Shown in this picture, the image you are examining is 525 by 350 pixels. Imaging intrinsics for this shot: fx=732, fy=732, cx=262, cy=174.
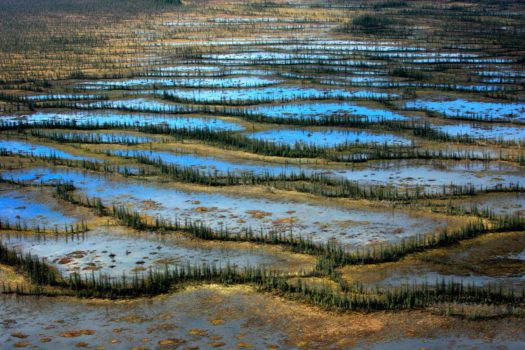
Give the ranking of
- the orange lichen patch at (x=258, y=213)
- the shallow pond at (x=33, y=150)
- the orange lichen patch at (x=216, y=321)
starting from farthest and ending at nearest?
the shallow pond at (x=33, y=150)
the orange lichen patch at (x=258, y=213)
the orange lichen patch at (x=216, y=321)

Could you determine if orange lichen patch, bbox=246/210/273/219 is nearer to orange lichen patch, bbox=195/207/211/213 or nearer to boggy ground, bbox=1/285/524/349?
orange lichen patch, bbox=195/207/211/213

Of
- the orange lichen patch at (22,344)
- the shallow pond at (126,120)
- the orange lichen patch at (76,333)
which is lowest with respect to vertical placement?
the orange lichen patch at (22,344)

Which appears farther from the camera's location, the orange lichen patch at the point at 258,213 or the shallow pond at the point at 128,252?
the orange lichen patch at the point at 258,213

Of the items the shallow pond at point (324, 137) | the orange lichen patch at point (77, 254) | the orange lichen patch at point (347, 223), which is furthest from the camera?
the shallow pond at point (324, 137)

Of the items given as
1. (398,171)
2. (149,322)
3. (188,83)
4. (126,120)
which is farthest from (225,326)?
(188,83)

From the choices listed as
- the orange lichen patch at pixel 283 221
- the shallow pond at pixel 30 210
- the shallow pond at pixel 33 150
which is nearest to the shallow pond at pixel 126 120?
the shallow pond at pixel 33 150

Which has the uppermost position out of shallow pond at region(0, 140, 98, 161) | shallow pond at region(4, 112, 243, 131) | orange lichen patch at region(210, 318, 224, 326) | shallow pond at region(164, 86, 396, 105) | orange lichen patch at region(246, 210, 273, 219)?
shallow pond at region(164, 86, 396, 105)

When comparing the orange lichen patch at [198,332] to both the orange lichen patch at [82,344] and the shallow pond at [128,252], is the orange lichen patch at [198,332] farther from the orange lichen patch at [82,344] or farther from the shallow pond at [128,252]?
the shallow pond at [128,252]

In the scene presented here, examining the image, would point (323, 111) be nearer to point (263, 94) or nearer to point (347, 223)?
point (263, 94)

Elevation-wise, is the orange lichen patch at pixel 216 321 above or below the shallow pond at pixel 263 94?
below

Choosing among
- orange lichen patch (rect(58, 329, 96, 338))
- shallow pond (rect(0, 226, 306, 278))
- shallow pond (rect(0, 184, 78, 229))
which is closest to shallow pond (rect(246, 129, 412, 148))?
shallow pond (rect(0, 184, 78, 229))
